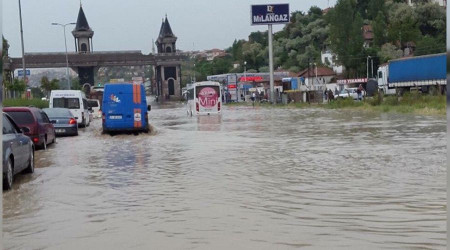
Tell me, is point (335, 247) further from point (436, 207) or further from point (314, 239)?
point (436, 207)

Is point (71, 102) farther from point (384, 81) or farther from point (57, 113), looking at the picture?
point (384, 81)

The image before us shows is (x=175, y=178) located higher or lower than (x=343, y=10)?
lower

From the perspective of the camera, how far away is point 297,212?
969 cm

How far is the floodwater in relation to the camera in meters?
8.09

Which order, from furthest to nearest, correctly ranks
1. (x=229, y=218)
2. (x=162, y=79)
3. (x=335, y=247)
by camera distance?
(x=162, y=79) → (x=229, y=218) → (x=335, y=247)

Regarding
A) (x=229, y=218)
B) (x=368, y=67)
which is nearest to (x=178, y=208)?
(x=229, y=218)

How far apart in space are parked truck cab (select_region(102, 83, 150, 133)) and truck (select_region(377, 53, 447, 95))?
101 ft

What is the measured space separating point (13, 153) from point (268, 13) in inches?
2623

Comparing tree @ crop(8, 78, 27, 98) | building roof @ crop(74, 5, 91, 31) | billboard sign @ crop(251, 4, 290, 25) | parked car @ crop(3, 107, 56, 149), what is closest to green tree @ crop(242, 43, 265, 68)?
building roof @ crop(74, 5, 91, 31)

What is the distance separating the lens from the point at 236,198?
36.4 feet

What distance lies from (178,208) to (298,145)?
37.8 ft

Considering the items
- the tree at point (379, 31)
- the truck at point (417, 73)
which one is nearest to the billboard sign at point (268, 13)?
the truck at point (417, 73)

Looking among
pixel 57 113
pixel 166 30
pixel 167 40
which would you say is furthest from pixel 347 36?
pixel 57 113

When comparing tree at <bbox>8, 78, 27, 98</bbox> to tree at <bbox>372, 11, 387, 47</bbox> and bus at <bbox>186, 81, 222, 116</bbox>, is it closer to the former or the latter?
bus at <bbox>186, 81, 222, 116</bbox>
